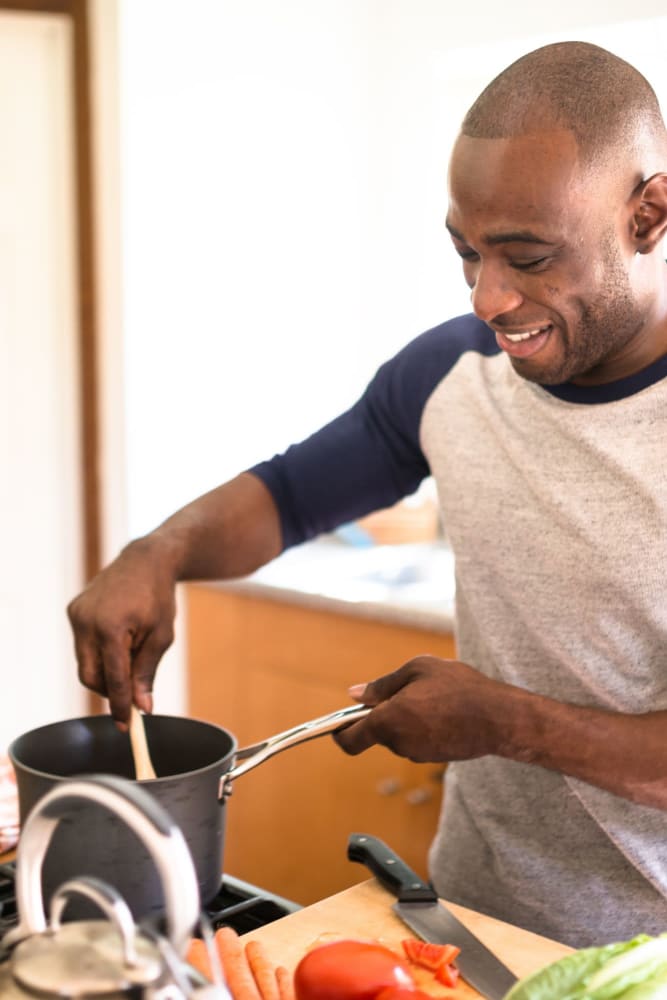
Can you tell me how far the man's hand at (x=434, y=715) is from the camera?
1017 millimetres

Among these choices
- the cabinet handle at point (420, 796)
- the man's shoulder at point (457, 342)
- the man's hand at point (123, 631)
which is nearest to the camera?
the man's hand at point (123, 631)

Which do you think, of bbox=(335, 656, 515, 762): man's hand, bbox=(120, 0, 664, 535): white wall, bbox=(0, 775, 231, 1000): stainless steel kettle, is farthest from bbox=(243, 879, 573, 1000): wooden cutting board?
bbox=(120, 0, 664, 535): white wall

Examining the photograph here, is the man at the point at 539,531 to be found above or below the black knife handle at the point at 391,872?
above

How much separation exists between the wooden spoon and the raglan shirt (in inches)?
15.1

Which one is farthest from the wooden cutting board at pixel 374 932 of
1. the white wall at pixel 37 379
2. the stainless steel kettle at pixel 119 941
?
the white wall at pixel 37 379

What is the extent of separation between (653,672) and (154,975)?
720mm

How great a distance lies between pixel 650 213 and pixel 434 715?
482 mm

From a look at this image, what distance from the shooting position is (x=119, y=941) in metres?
0.57

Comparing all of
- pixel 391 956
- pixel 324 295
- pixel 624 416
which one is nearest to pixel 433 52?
pixel 324 295

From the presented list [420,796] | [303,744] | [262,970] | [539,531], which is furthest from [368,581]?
[262,970]

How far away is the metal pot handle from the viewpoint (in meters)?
0.92

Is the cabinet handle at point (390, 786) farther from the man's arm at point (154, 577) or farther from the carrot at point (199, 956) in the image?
the carrot at point (199, 956)

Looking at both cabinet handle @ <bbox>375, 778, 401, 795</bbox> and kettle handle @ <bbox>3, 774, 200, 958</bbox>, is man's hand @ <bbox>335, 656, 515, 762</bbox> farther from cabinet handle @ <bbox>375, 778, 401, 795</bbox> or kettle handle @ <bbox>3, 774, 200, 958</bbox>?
cabinet handle @ <bbox>375, 778, 401, 795</bbox>

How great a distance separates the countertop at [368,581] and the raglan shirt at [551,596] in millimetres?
676
